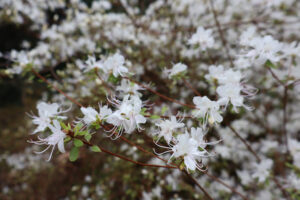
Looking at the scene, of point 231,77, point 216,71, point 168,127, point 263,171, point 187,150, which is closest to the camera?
point 187,150

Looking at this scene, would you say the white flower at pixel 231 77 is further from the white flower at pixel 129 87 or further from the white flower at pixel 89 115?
the white flower at pixel 89 115

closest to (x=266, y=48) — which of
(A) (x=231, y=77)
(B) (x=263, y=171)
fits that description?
(A) (x=231, y=77)

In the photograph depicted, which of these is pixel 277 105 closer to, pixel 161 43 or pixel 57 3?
pixel 161 43

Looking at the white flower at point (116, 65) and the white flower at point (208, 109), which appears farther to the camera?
the white flower at point (116, 65)

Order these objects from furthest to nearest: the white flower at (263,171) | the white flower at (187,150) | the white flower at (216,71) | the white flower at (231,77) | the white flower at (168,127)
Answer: the white flower at (263,171), the white flower at (216,71), the white flower at (231,77), the white flower at (168,127), the white flower at (187,150)

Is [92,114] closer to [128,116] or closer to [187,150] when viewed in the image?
[128,116]

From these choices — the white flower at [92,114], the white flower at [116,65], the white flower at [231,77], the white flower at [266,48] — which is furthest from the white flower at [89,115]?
the white flower at [266,48]
